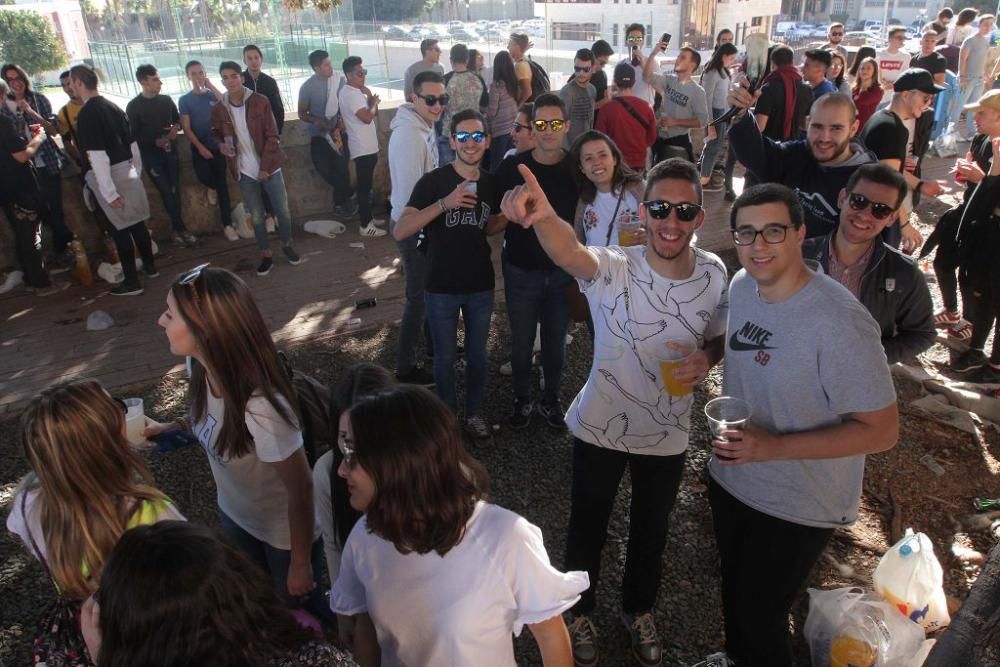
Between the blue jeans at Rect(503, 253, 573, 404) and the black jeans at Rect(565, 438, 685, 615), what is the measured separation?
4.77ft

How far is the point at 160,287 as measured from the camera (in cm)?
652

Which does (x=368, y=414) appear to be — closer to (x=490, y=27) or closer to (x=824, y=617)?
(x=824, y=617)

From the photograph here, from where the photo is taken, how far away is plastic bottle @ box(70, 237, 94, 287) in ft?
21.0

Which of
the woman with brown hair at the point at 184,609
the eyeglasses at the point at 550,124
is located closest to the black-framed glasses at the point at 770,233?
the woman with brown hair at the point at 184,609

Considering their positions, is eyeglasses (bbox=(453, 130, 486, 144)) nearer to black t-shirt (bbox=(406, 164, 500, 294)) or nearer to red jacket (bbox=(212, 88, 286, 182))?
black t-shirt (bbox=(406, 164, 500, 294))

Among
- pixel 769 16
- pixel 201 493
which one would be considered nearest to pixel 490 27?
pixel 201 493

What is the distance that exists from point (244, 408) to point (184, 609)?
94cm

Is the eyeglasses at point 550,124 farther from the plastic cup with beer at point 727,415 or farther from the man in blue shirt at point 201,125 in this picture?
the man in blue shirt at point 201,125

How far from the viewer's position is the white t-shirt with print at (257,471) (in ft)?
7.08

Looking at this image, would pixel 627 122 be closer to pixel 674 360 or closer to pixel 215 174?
pixel 674 360

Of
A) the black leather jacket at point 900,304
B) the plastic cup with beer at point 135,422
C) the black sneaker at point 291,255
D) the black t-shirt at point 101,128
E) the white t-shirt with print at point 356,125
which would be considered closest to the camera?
the black leather jacket at point 900,304

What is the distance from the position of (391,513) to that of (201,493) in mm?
2756

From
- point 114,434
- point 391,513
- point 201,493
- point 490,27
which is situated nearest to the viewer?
point 391,513

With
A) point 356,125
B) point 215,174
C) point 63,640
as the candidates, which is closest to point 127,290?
point 215,174
